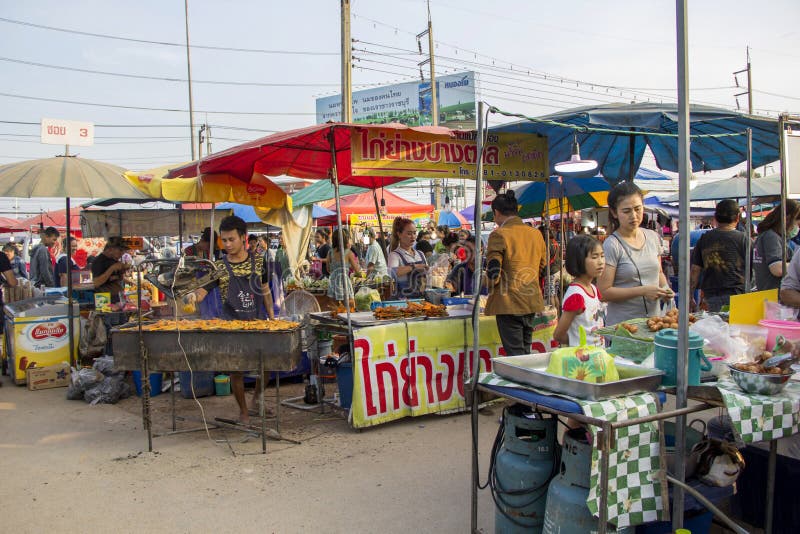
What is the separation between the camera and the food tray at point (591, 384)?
2.55 m

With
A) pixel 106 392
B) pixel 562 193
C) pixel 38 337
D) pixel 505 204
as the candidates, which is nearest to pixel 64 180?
pixel 38 337

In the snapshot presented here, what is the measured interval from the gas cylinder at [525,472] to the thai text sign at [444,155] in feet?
10.9

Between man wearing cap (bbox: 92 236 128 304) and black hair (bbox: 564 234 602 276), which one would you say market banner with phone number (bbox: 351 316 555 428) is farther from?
man wearing cap (bbox: 92 236 128 304)

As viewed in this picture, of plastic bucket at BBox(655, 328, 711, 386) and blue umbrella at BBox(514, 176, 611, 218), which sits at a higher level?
blue umbrella at BBox(514, 176, 611, 218)

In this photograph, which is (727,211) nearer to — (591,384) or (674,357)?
(674,357)

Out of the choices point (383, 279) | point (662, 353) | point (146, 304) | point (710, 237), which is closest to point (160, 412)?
point (146, 304)

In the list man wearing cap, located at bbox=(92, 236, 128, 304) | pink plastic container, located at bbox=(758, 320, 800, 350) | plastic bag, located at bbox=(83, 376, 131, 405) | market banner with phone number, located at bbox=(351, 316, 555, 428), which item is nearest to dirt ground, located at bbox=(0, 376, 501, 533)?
market banner with phone number, located at bbox=(351, 316, 555, 428)

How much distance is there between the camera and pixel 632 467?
2.55m

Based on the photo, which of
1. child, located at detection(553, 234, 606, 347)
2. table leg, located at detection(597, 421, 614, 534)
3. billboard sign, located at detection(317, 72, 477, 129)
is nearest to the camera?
table leg, located at detection(597, 421, 614, 534)

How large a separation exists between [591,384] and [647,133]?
368 cm

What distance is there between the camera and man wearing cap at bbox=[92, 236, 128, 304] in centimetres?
810

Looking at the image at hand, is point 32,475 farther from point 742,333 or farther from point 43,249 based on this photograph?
point 43,249

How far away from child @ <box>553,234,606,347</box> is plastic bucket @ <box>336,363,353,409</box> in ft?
7.54

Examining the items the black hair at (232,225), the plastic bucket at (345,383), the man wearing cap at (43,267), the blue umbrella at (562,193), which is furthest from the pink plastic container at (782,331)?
the man wearing cap at (43,267)
